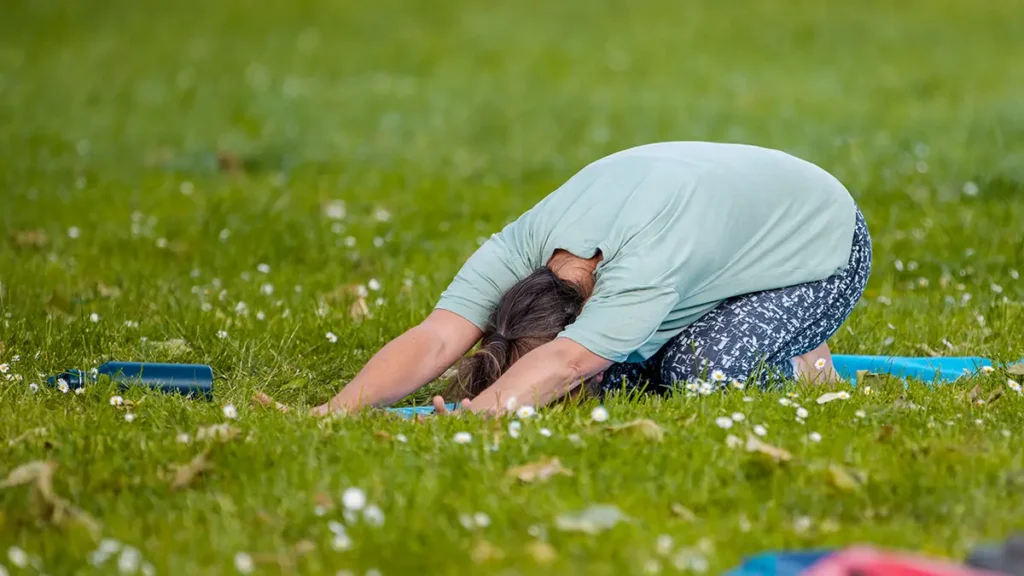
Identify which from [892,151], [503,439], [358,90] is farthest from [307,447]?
[358,90]

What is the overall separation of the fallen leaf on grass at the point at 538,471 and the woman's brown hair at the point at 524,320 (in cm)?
90

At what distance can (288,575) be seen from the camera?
2826 millimetres

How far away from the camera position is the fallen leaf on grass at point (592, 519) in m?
3.00

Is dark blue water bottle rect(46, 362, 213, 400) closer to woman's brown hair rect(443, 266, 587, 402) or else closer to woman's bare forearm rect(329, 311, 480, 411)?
woman's bare forearm rect(329, 311, 480, 411)

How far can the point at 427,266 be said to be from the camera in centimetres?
707

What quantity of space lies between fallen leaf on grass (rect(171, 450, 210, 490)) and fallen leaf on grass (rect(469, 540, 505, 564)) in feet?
3.10

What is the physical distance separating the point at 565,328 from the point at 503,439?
63 centimetres

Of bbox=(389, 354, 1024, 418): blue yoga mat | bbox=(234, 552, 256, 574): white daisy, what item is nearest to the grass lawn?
bbox=(234, 552, 256, 574): white daisy

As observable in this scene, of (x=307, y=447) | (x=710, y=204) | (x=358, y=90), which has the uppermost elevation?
(x=710, y=204)

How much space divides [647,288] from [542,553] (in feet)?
4.93

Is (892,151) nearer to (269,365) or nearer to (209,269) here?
(209,269)

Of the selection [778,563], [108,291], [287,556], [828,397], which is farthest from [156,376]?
[778,563]

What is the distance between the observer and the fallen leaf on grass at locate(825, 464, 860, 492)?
3.33 m

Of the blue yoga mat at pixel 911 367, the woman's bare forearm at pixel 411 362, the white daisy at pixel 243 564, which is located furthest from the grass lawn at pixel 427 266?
the woman's bare forearm at pixel 411 362
